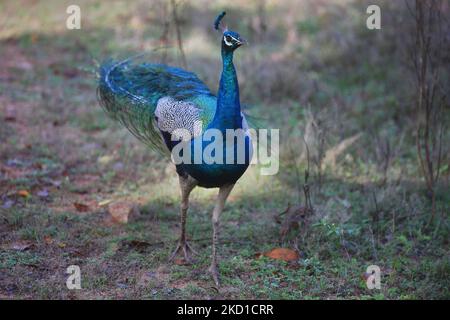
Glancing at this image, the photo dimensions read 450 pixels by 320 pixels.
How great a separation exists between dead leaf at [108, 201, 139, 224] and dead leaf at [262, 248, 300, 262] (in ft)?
3.65

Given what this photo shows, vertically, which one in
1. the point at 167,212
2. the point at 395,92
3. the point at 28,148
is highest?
the point at 395,92

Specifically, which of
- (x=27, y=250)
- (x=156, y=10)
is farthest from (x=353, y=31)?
(x=27, y=250)

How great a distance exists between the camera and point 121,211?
15.7ft

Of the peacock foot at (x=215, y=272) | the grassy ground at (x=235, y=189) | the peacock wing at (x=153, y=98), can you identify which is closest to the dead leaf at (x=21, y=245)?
the grassy ground at (x=235, y=189)

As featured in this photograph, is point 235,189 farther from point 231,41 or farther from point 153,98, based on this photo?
point 231,41

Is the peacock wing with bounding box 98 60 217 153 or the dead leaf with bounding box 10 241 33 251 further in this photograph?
the dead leaf with bounding box 10 241 33 251

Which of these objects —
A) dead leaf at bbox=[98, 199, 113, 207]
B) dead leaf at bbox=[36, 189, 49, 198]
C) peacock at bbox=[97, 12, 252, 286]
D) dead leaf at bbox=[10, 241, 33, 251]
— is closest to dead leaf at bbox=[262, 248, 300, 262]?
peacock at bbox=[97, 12, 252, 286]

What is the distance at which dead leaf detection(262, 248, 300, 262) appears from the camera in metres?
A: 4.31

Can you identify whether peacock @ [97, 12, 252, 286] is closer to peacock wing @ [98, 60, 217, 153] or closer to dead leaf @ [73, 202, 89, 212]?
peacock wing @ [98, 60, 217, 153]

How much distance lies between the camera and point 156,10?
9266 mm

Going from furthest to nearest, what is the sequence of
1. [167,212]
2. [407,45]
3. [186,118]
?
[407,45]
[167,212]
[186,118]
